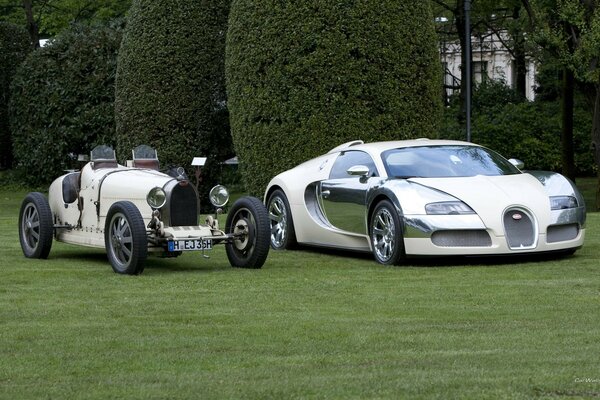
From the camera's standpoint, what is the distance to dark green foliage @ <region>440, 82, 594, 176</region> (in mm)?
39094

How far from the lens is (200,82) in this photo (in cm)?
2498

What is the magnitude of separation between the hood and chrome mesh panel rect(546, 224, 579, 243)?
0.44ft

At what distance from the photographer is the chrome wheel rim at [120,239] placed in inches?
468

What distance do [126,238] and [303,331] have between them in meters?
4.11

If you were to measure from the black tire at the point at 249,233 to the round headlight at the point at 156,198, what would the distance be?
90 cm

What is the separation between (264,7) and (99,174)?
8724 mm

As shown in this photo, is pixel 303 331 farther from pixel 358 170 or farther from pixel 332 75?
pixel 332 75

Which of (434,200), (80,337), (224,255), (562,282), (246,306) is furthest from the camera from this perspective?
(224,255)

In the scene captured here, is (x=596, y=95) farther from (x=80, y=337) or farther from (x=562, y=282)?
(x=80, y=337)

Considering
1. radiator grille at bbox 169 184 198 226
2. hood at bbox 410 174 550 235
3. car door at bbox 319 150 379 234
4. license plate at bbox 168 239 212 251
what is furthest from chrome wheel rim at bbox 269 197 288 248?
license plate at bbox 168 239 212 251

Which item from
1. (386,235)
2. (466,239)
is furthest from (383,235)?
(466,239)

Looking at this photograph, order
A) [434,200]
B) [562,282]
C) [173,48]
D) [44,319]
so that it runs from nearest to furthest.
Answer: [44,319], [562,282], [434,200], [173,48]

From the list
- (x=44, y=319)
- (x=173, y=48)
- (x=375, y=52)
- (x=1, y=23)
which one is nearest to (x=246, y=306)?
(x=44, y=319)

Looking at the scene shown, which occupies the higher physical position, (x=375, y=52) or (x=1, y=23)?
(x=1, y=23)
